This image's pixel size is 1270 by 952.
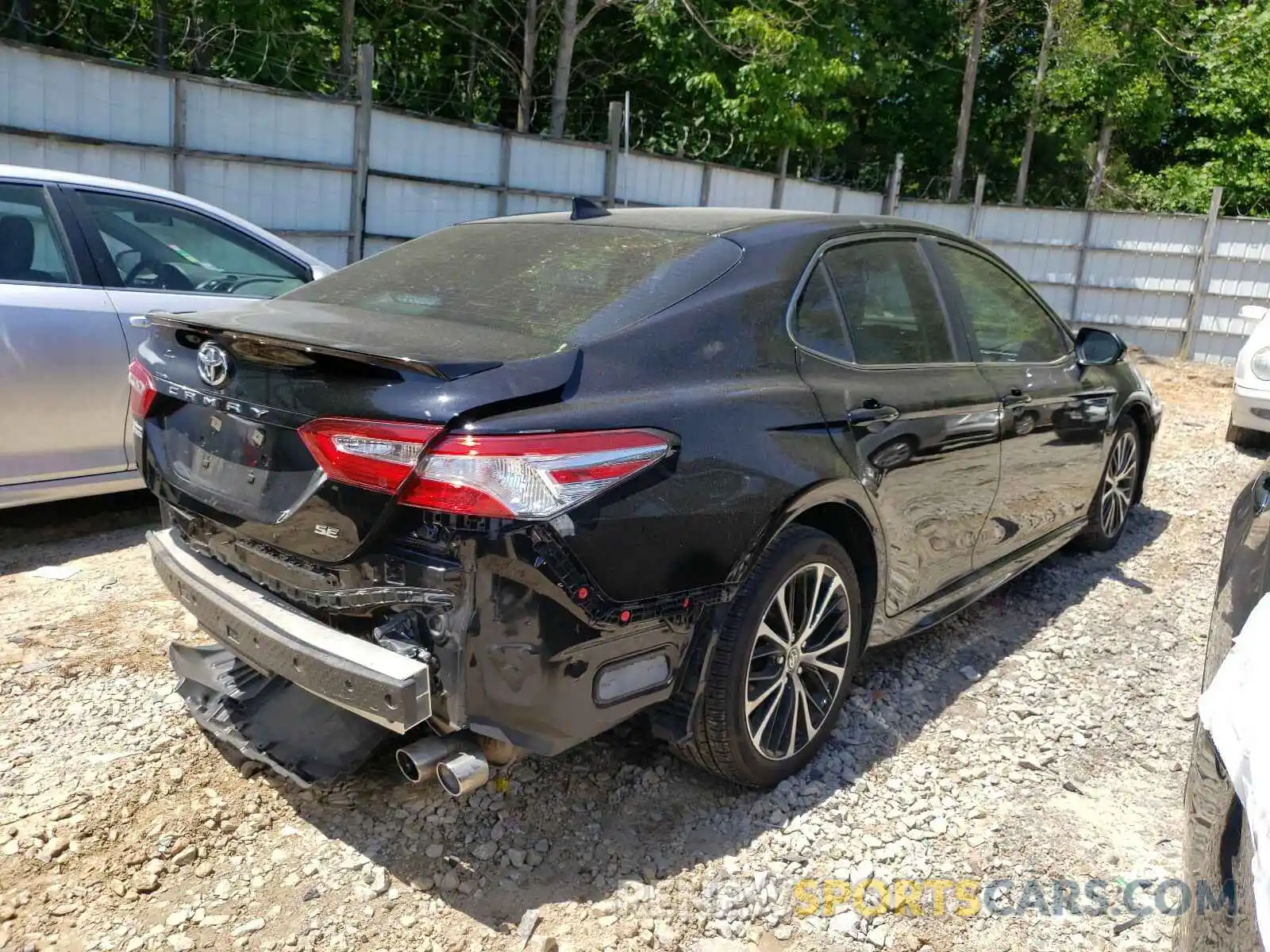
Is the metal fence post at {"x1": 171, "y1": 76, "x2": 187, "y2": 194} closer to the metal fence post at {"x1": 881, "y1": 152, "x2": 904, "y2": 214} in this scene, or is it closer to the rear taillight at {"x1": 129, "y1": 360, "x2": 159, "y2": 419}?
the rear taillight at {"x1": 129, "y1": 360, "x2": 159, "y2": 419}

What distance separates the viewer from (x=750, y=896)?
259 cm

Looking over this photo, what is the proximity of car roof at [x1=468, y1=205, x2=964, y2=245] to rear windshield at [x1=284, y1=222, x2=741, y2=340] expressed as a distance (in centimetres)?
7

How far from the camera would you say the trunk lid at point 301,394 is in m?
2.24

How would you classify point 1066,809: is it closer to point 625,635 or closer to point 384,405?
point 625,635

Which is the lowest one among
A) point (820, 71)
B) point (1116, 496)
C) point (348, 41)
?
point (1116, 496)

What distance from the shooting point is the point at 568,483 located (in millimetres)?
2240

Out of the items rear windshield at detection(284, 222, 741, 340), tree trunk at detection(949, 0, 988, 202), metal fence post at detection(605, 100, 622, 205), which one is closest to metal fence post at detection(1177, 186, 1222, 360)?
tree trunk at detection(949, 0, 988, 202)

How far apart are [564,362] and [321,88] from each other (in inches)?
468

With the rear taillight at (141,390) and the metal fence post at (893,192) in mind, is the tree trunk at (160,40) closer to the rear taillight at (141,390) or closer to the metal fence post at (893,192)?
the rear taillight at (141,390)

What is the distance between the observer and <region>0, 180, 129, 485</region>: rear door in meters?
4.18

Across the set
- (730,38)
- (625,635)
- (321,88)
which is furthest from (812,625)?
(730,38)

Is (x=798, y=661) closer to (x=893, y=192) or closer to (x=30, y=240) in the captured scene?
(x=30, y=240)

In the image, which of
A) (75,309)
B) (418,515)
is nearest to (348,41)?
(75,309)

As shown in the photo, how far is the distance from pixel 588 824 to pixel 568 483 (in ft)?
3.68
